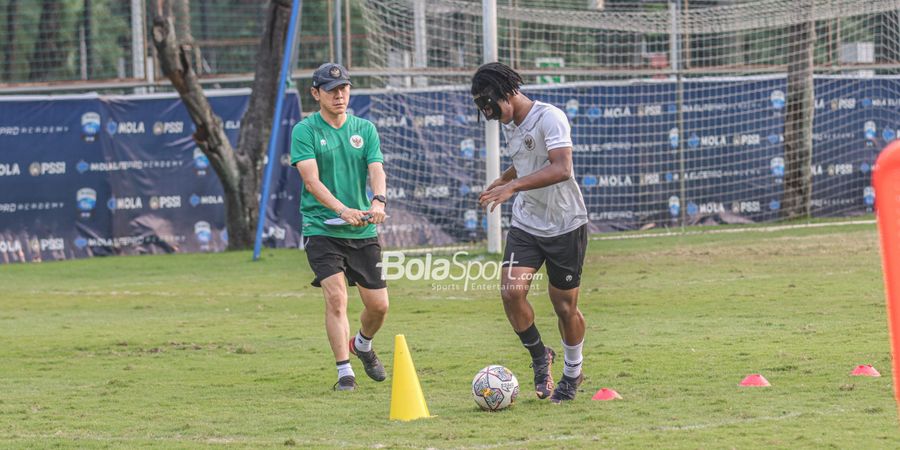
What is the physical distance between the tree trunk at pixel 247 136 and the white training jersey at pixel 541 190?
13.2m

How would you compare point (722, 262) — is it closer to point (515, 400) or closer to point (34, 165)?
point (515, 400)

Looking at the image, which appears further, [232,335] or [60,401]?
[232,335]

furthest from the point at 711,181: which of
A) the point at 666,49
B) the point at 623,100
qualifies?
the point at 666,49

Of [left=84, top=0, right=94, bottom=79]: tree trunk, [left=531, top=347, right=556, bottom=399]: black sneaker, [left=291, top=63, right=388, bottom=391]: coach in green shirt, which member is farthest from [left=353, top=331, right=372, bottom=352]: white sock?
[left=84, top=0, right=94, bottom=79]: tree trunk

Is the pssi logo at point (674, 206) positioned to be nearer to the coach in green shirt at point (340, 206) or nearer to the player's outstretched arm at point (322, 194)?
the coach in green shirt at point (340, 206)

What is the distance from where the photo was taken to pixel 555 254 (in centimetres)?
761

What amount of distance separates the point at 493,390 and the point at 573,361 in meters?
0.68

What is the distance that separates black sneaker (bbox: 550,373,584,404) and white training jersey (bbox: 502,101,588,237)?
0.87 metres

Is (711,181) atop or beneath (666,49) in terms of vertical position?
beneath

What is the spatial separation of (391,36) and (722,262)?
6.35 m

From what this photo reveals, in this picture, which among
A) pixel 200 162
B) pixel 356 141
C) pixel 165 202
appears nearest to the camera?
pixel 356 141

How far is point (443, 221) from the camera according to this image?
22.1m

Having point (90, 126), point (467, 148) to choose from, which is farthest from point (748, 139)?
point (90, 126)

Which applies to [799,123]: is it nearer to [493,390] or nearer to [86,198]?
[86,198]
